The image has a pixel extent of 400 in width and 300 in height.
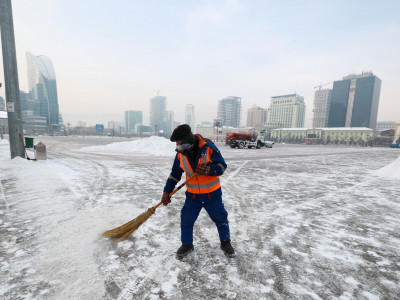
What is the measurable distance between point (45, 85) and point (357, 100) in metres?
204

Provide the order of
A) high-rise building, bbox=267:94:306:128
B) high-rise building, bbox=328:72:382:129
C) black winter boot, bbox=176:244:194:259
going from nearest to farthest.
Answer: black winter boot, bbox=176:244:194:259, high-rise building, bbox=328:72:382:129, high-rise building, bbox=267:94:306:128

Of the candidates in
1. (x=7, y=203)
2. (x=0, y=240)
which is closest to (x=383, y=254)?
(x=0, y=240)

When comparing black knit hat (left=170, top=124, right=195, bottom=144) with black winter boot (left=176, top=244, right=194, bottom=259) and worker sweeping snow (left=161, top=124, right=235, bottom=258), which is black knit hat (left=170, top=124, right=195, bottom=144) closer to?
worker sweeping snow (left=161, top=124, right=235, bottom=258)

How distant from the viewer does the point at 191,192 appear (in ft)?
8.14

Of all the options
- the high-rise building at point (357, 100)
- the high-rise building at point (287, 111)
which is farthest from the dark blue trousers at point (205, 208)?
the high-rise building at point (357, 100)

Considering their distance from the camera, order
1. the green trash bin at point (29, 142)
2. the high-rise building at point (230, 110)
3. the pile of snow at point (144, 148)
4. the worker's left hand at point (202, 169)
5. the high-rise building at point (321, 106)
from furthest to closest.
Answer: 1. the high-rise building at point (230, 110)
2. the high-rise building at point (321, 106)
3. the pile of snow at point (144, 148)
4. the green trash bin at point (29, 142)
5. the worker's left hand at point (202, 169)

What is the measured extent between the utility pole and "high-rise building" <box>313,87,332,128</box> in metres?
199

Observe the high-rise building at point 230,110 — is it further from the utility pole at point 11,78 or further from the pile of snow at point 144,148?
the utility pole at point 11,78

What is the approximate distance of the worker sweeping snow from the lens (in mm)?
2330

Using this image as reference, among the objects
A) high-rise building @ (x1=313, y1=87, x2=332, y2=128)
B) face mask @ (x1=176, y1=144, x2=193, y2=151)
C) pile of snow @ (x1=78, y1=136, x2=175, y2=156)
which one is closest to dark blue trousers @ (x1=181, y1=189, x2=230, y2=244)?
face mask @ (x1=176, y1=144, x2=193, y2=151)

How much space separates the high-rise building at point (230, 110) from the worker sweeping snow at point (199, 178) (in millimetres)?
188167

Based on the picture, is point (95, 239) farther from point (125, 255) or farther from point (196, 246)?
point (196, 246)

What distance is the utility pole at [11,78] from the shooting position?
7.07 m

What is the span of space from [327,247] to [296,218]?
0.97 meters
